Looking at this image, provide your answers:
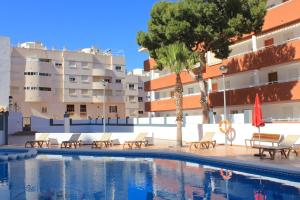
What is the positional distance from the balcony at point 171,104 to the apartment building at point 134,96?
34.7 m

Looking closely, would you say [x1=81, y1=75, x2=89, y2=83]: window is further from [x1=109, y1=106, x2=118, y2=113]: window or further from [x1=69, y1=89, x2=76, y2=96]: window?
[x1=109, y1=106, x2=118, y2=113]: window

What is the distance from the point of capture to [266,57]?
3206 cm

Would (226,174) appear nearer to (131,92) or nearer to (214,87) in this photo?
(214,87)

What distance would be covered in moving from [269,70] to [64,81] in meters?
48.0

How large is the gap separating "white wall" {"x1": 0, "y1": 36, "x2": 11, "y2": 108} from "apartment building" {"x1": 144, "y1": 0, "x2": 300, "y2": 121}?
1913 centimetres

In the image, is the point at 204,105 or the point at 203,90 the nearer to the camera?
the point at 204,105

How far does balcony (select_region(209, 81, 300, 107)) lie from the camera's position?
1173 inches

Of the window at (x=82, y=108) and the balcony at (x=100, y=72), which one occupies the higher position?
the balcony at (x=100, y=72)

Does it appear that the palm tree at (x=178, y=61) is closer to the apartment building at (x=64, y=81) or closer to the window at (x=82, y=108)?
the apartment building at (x=64, y=81)

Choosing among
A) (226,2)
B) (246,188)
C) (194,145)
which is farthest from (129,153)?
(226,2)

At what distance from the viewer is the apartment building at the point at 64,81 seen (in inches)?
2734

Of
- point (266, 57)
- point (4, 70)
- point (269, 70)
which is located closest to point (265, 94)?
point (266, 57)

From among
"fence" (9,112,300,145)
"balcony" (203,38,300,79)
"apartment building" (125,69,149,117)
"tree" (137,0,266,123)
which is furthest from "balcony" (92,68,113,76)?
"tree" (137,0,266,123)

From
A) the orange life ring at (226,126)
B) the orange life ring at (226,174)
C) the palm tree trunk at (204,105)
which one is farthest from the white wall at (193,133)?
the orange life ring at (226,174)
